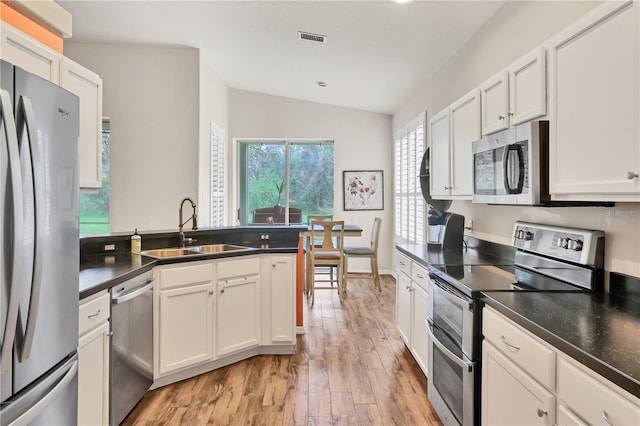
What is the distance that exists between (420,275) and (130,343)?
191 cm

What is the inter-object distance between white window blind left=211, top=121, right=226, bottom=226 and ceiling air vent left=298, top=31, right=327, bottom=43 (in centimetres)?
197

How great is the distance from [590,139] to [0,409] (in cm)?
222

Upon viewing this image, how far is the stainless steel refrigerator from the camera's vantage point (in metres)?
1.11

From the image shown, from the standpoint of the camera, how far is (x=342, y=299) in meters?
4.80

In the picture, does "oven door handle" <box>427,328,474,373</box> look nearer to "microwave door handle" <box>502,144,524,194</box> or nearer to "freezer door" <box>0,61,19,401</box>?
"microwave door handle" <box>502,144,524,194</box>

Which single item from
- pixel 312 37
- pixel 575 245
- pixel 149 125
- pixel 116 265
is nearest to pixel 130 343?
pixel 116 265

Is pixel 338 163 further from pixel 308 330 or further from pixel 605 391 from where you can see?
pixel 605 391

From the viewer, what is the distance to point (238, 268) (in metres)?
2.85

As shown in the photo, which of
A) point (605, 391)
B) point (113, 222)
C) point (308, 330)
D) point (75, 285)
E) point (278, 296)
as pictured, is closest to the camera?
point (605, 391)

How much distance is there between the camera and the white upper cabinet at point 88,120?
7.63ft

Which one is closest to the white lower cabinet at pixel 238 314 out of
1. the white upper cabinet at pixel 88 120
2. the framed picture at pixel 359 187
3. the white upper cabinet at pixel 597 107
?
the white upper cabinet at pixel 88 120

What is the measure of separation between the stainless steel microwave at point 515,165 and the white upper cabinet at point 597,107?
5cm

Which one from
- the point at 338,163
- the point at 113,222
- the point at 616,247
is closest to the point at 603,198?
the point at 616,247

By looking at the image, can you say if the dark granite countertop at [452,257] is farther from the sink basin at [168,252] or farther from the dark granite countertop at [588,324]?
the sink basin at [168,252]
